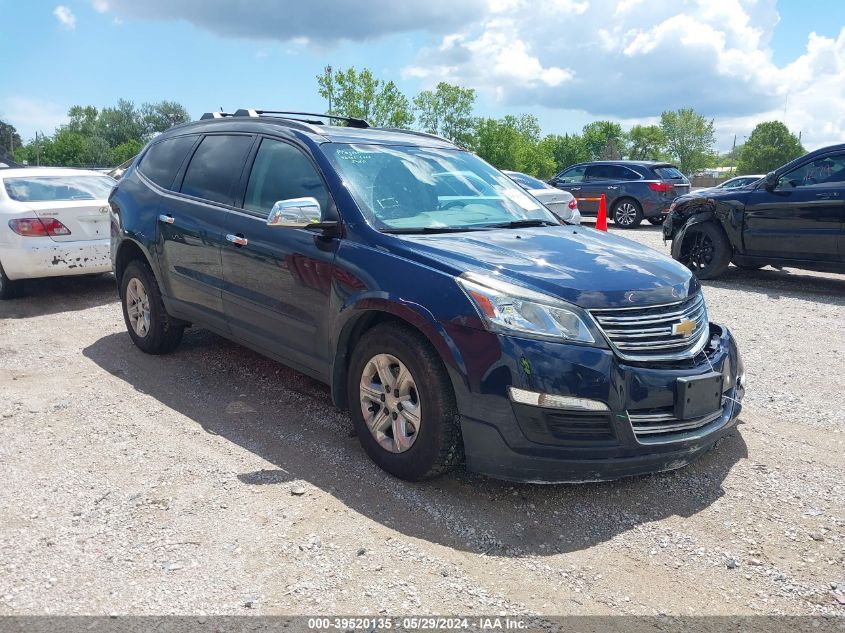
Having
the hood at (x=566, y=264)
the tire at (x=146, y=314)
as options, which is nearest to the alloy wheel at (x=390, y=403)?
the hood at (x=566, y=264)

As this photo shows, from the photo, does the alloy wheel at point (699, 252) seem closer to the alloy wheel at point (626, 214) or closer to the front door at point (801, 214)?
the front door at point (801, 214)

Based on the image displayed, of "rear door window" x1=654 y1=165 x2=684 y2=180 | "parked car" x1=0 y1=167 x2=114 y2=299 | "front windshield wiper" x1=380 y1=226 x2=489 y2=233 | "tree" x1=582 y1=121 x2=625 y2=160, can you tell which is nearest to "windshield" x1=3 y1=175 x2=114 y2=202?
"parked car" x1=0 y1=167 x2=114 y2=299

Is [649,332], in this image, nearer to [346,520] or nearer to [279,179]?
[346,520]

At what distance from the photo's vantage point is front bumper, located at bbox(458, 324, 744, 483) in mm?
3246

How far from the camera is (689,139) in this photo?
356 ft

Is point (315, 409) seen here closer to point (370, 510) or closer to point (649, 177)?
point (370, 510)

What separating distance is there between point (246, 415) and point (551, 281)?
237cm

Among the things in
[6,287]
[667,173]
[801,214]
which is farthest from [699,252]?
[6,287]

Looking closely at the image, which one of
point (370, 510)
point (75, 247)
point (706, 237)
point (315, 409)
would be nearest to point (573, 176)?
point (706, 237)

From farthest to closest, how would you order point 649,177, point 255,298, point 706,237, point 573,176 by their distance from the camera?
point 573,176 → point 649,177 → point 706,237 → point 255,298

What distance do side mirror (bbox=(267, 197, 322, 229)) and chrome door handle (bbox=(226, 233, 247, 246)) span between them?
87 centimetres

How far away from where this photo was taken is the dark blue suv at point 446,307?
3.30 metres

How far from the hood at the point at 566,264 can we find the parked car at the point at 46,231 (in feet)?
19.2

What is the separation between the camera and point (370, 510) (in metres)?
3.51
